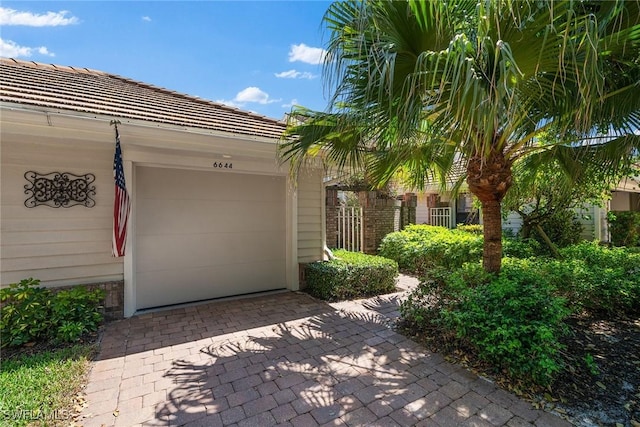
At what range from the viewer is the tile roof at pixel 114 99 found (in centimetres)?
388

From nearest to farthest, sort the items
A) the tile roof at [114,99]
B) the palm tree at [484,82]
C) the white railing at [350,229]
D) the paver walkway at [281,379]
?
1. the palm tree at [484,82]
2. the paver walkway at [281,379]
3. the tile roof at [114,99]
4. the white railing at [350,229]

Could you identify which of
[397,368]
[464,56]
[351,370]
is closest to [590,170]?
[464,56]

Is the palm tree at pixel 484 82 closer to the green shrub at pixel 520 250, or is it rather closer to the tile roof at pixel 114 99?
the tile roof at pixel 114 99

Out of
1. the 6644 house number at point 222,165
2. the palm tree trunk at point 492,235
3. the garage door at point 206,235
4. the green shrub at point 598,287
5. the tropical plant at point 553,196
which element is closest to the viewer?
the palm tree trunk at point 492,235

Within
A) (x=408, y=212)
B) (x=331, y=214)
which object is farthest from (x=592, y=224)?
(x=331, y=214)

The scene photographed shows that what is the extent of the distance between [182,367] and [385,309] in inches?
130

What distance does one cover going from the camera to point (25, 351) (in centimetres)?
352

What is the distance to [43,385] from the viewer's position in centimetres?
273

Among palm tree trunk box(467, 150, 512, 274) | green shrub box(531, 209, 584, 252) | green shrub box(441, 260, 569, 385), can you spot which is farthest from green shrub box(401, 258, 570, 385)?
green shrub box(531, 209, 584, 252)

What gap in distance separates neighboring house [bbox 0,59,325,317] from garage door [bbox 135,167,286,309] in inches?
0.8

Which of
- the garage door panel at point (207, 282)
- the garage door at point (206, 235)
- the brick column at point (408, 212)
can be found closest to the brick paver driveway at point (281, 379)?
the garage door panel at point (207, 282)

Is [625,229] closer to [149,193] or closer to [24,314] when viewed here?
[149,193]

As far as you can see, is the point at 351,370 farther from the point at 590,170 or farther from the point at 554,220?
the point at 554,220

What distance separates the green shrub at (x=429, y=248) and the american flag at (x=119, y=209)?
6.69 meters
